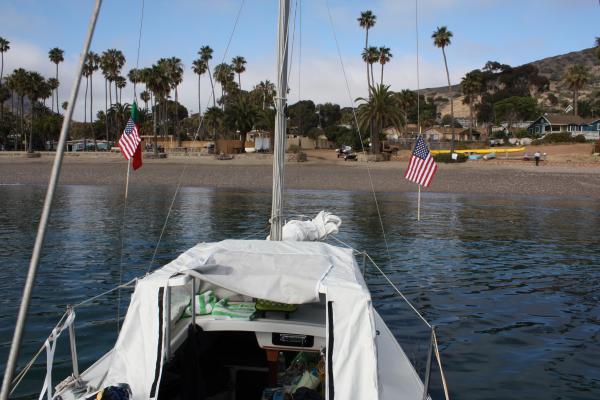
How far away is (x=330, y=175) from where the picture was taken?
53.6 meters

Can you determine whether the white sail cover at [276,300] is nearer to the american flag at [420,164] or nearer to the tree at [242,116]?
the american flag at [420,164]

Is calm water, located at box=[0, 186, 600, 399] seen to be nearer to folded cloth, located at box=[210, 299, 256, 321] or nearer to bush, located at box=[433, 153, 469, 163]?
folded cloth, located at box=[210, 299, 256, 321]

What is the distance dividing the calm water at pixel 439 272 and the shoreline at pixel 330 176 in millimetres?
8413

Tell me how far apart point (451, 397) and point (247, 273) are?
179 inches

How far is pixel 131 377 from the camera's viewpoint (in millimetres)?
5539

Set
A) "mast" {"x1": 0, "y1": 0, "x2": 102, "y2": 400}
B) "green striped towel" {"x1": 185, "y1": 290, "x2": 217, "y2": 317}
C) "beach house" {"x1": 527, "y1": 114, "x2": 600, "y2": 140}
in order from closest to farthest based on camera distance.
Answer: "mast" {"x1": 0, "y1": 0, "x2": 102, "y2": 400}
"green striped towel" {"x1": 185, "y1": 290, "x2": 217, "y2": 317}
"beach house" {"x1": 527, "y1": 114, "x2": 600, "y2": 140}

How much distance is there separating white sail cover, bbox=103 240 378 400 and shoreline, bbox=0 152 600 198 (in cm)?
3910

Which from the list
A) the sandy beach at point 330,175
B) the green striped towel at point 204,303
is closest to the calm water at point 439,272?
the green striped towel at point 204,303

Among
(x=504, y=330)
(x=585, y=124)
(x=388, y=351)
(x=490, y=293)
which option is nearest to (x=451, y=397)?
(x=388, y=351)

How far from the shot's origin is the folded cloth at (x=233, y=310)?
652 centimetres

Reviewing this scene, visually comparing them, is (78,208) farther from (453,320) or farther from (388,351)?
(388,351)

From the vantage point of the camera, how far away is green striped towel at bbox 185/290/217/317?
673 centimetres

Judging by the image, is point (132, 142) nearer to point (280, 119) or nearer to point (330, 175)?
point (280, 119)

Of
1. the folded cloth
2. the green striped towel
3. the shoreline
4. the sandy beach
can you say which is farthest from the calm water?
the sandy beach
